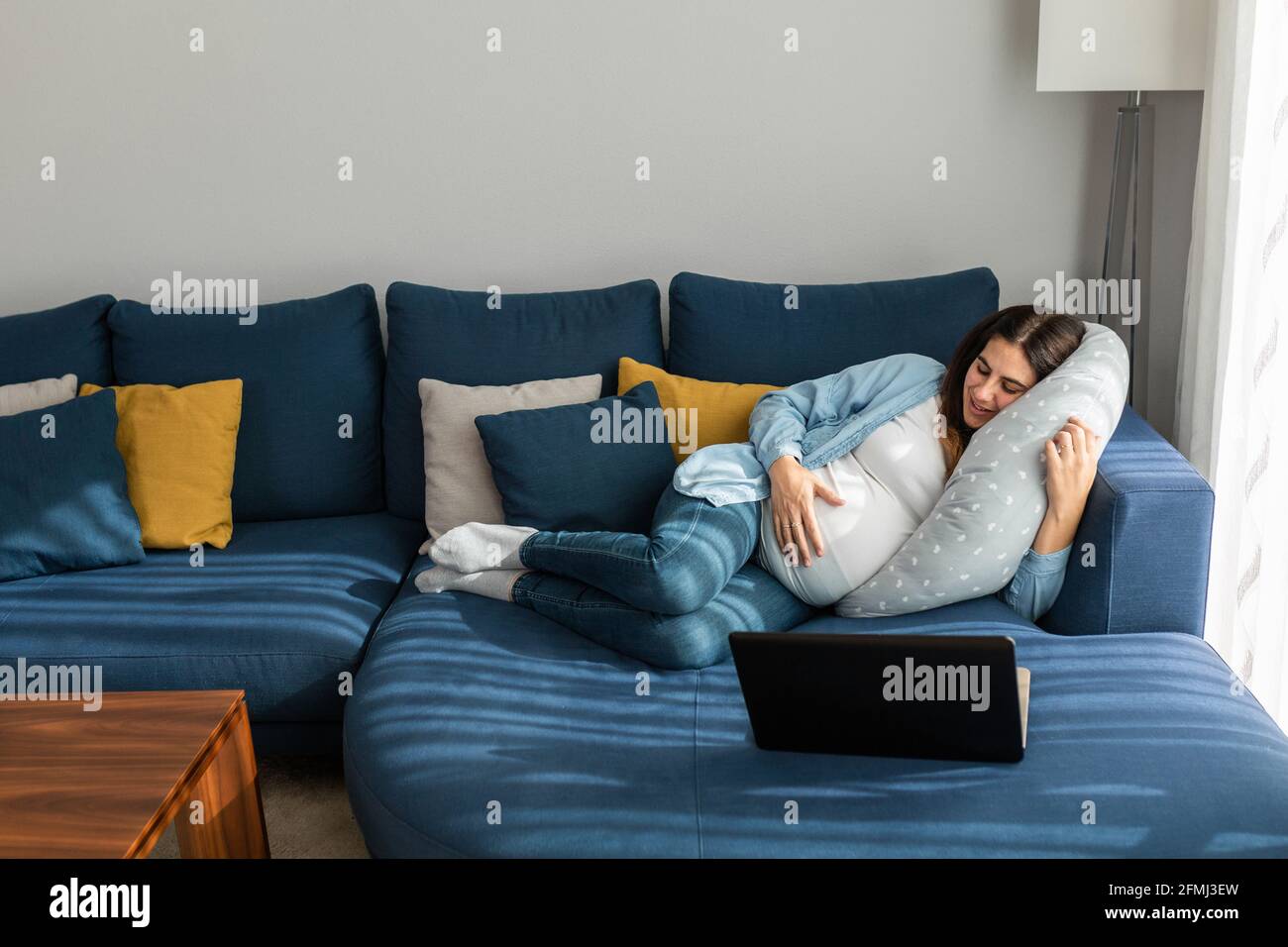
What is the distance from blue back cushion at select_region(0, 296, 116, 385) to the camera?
290 centimetres

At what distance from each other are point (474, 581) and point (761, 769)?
868 millimetres

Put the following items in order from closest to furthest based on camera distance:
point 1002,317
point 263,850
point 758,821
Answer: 1. point 758,821
2. point 263,850
3. point 1002,317

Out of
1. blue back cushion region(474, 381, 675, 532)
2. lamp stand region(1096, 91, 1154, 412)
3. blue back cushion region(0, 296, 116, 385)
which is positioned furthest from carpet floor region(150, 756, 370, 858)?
lamp stand region(1096, 91, 1154, 412)

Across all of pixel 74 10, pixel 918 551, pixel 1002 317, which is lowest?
pixel 918 551

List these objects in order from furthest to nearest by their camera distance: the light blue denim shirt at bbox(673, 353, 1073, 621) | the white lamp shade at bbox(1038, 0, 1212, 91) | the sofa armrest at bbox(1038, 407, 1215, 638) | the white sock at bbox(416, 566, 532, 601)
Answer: the white lamp shade at bbox(1038, 0, 1212, 91) → the white sock at bbox(416, 566, 532, 601) → the light blue denim shirt at bbox(673, 353, 1073, 621) → the sofa armrest at bbox(1038, 407, 1215, 638)

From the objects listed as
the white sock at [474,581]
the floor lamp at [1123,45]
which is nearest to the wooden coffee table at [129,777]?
the white sock at [474,581]

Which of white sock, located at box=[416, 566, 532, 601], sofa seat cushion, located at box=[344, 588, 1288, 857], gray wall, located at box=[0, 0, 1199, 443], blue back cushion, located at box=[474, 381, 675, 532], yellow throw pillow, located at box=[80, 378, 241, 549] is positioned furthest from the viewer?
gray wall, located at box=[0, 0, 1199, 443]

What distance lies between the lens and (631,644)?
210 centimetres

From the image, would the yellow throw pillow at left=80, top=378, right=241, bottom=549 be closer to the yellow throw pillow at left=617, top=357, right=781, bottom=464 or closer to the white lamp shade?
the yellow throw pillow at left=617, top=357, right=781, bottom=464

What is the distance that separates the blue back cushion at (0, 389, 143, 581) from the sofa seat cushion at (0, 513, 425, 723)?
5cm

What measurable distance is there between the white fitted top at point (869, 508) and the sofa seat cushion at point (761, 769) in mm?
133

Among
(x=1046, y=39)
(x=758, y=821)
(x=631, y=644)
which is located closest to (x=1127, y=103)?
(x=1046, y=39)

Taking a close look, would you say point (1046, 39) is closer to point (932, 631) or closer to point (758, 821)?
point (932, 631)
